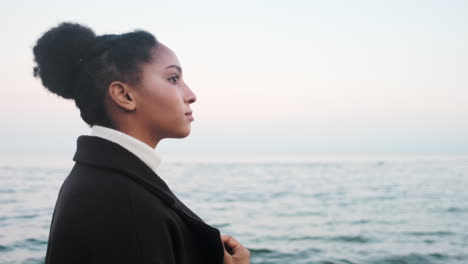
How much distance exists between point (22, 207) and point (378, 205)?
1230cm

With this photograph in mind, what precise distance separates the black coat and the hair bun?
0.32 meters

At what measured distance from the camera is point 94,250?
4.18ft

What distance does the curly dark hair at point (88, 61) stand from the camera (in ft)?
5.10

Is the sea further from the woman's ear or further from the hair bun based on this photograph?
the woman's ear

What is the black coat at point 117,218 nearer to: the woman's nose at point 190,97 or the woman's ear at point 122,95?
the woman's ear at point 122,95

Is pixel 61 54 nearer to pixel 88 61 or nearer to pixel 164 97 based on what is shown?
pixel 88 61

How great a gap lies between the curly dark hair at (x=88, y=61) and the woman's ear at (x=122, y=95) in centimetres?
2

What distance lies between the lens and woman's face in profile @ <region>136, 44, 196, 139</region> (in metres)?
1.55

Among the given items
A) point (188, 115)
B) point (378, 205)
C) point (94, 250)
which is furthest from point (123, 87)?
point (378, 205)

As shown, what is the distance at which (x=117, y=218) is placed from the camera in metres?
1.28

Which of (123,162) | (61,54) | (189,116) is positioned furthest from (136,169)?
(61,54)

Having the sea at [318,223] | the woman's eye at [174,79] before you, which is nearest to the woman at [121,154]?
the woman's eye at [174,79]

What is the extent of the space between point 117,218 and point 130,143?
0.99 feet

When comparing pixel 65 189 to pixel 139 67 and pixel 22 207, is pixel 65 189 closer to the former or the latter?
pixel 139 67
